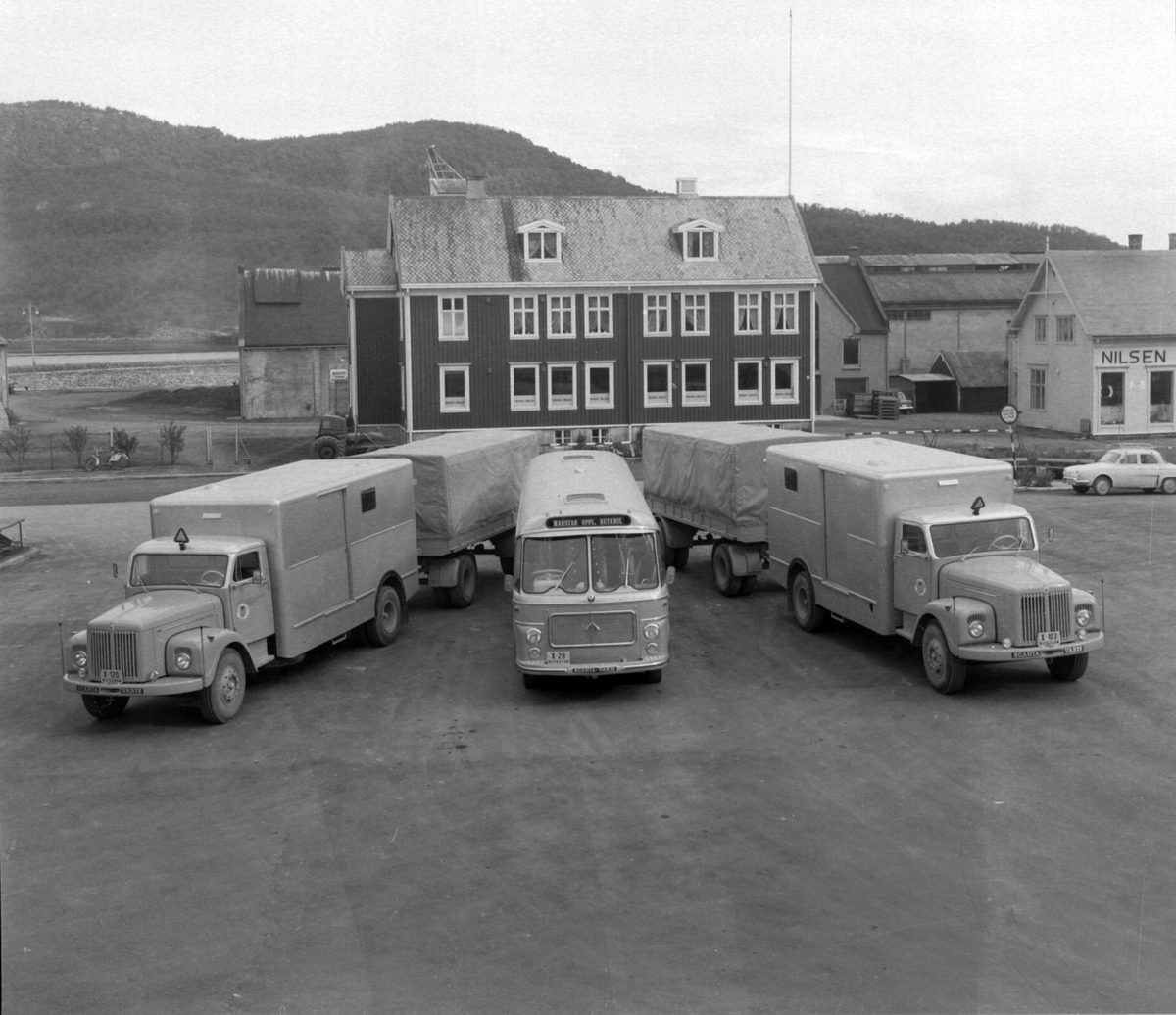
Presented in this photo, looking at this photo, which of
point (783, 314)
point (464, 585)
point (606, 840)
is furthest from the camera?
point (783, 314)

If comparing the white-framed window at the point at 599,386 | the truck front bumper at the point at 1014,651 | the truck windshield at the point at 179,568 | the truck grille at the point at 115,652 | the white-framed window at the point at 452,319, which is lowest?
the truck front bumper at the point at 1014,651

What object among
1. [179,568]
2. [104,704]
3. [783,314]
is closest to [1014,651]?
[179,568]

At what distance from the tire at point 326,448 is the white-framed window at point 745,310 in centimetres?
1751

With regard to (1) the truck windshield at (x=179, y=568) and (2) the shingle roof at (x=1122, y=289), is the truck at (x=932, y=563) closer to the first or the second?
(1) the truck windshield at (x=179, y=568)

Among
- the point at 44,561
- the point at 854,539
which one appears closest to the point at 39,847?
the point at 854,539

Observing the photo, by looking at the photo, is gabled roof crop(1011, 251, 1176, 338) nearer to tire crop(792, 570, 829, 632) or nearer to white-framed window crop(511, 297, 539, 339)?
white-framed window crop(511, 297, 539, 339)

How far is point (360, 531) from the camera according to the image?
20.3m

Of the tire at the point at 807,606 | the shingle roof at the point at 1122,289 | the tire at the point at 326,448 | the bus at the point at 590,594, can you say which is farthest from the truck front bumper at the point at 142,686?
the shingle roof at the point at 1122,289

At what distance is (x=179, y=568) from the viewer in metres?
17.4

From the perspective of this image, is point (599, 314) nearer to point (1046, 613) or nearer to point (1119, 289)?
point (1119, 289)

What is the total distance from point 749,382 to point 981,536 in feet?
129

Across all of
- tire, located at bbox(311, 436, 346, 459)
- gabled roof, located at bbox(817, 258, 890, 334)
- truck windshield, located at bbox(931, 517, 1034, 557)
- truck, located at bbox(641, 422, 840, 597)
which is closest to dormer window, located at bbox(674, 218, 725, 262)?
tire, located at bbox(311, 436, 346, 459)

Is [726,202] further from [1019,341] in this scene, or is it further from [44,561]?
[44,561]

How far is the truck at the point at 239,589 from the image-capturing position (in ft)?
53.2
